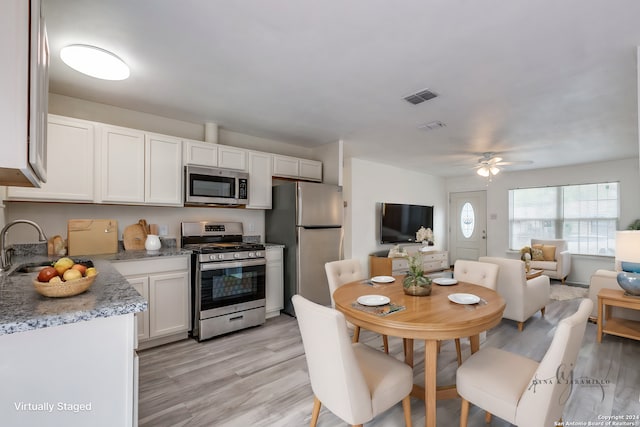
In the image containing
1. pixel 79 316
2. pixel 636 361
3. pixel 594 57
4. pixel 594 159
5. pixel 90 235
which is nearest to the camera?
pixel 79 316

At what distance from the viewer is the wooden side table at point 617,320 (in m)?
2.90

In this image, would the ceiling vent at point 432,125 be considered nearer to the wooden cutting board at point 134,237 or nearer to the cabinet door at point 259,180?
the cabinet door at point 259,180

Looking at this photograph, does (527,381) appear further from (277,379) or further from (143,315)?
(143,315)

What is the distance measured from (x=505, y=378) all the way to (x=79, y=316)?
1926mm

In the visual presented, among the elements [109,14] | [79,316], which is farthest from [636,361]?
[109,14]

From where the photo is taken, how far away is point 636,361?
8.66 feet

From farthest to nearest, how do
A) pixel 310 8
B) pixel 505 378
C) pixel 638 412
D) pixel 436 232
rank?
pixel 436 232, pixel 638 412, pixel 310 8, pixel 505 378

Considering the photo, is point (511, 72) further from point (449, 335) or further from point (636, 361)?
A: point (636, 361)

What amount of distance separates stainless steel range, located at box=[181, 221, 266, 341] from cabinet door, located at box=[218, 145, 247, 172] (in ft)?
2.49

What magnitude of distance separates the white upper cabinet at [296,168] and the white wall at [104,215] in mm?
719

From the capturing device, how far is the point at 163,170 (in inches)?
126

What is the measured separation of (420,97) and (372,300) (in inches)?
80.0

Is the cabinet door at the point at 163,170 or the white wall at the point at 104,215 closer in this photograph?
the white wall at the point at 104,215

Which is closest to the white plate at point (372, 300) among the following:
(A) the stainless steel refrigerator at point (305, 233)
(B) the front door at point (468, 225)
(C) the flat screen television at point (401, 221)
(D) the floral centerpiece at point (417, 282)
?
(D) the floral centerpiece at point (417, 282)
